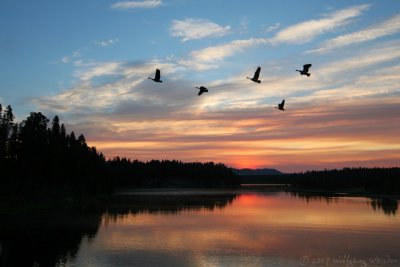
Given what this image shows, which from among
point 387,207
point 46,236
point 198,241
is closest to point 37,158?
point 46,236

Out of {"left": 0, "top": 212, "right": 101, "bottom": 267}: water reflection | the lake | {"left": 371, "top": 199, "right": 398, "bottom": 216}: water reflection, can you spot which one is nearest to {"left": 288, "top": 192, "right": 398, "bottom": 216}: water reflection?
{"left": 371, "top": 199, "right": 398, "bottom": 216}: water reflection

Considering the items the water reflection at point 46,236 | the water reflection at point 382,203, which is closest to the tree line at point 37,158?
the water reflection at point 46,236

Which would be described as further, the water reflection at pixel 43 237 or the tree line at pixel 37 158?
the tree line at pixel 37 158

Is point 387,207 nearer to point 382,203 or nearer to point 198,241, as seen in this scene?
point 382,203

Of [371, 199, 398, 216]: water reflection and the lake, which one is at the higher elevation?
[371, 199, 398, 216]: water reflection

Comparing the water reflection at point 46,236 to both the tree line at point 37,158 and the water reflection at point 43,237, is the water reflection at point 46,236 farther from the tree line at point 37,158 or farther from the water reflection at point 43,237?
→ the tree line at point 37,158

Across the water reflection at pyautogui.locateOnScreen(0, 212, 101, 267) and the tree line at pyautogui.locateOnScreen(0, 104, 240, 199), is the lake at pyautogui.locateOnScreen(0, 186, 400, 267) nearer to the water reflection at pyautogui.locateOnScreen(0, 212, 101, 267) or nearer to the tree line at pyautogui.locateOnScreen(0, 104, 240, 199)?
the water reflection at pyautogui.locateOnScreen(0, 212, 101, 267)

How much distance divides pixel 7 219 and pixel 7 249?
82.7 feet

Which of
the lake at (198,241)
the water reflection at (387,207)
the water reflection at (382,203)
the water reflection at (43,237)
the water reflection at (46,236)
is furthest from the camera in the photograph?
the water reflection at (382,203)

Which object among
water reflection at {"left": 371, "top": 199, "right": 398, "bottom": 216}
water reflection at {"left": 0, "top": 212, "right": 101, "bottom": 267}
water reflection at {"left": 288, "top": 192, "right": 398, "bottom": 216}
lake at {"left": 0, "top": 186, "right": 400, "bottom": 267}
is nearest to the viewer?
lake at {"left": 0, "top": 186, "right": 400, "bottom": 267}

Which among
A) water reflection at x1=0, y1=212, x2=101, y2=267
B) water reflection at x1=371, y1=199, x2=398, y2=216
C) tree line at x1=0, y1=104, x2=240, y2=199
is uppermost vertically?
tree line at x1=0, y1=104, x2=240, y2=199

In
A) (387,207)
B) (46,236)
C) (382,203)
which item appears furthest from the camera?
(382,203)

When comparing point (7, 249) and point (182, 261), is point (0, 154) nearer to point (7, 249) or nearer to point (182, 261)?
point (7, 249)

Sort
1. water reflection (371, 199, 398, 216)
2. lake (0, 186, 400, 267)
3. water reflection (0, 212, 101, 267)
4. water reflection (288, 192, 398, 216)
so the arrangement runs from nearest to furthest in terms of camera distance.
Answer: lake (0, 186, 400, 267) → water reflection (0, 212, 101, 267) → water reflection (371, 199, 398, 216) → water reflection (288, 192, 398, 216)
